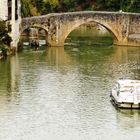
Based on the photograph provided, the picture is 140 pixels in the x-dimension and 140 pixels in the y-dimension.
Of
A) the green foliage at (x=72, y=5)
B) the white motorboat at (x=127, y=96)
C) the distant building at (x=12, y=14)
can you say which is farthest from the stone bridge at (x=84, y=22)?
the white motorboat at (x=127, y=96)

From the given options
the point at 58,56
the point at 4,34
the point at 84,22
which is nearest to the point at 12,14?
the point at 4,34

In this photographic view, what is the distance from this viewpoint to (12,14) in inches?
2317

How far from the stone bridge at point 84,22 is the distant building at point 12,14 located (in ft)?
8.14

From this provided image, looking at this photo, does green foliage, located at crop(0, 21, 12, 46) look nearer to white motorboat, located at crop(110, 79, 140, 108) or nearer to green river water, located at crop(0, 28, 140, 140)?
green river water, located at crop(0, 28, 140, 140)

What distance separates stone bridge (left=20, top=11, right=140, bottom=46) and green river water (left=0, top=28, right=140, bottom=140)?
2.58 m

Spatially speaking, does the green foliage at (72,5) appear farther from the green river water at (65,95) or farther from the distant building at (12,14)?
the green river water at (65,95)

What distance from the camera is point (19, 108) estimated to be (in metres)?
37.7

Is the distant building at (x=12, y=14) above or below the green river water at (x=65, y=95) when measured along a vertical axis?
above

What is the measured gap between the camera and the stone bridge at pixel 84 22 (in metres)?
64.6

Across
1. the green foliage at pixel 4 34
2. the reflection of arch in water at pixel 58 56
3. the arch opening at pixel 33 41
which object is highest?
the green foliage at pixel 4 34

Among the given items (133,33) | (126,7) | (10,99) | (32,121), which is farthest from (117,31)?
(32,121)

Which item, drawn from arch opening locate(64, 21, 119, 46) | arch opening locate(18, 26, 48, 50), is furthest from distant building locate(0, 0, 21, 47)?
arch opening locate(64, 21, 119, 46)

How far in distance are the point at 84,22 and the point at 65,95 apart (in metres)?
26.4

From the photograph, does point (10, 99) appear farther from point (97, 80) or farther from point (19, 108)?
point (97, 80)
